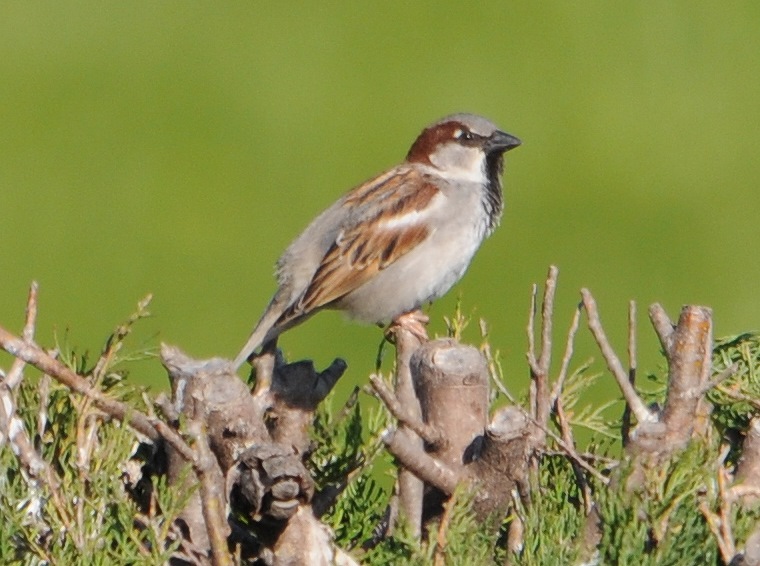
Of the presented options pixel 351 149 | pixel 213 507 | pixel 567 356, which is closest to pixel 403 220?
pixel 567 356

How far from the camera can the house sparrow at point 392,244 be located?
4520mm

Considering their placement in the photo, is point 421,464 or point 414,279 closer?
point 421,464

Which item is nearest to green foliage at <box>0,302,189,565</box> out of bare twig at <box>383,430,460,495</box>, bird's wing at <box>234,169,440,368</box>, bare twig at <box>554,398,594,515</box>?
bare twig at <box>383,430,460,495</box>

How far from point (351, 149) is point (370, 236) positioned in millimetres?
3140

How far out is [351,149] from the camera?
302 inches

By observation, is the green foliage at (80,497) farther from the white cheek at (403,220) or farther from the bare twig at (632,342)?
the white cheek at (403,220)

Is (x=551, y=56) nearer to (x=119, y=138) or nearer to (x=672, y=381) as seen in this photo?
(x=119, y=138)

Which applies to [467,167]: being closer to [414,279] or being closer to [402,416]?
[414,279]

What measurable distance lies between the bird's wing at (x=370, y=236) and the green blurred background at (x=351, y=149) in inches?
56.2

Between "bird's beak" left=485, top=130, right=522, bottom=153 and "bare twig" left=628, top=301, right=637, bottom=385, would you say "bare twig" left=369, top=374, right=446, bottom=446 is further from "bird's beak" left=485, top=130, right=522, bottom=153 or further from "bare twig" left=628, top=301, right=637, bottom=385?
"bird's beak" left=485, top=130, right=522, bottom=153

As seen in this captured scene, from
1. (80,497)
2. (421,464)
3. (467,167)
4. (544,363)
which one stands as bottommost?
(80,497)

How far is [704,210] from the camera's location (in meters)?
7.31

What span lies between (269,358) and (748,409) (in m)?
0.84

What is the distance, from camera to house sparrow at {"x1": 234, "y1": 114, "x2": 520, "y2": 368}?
4.52m
